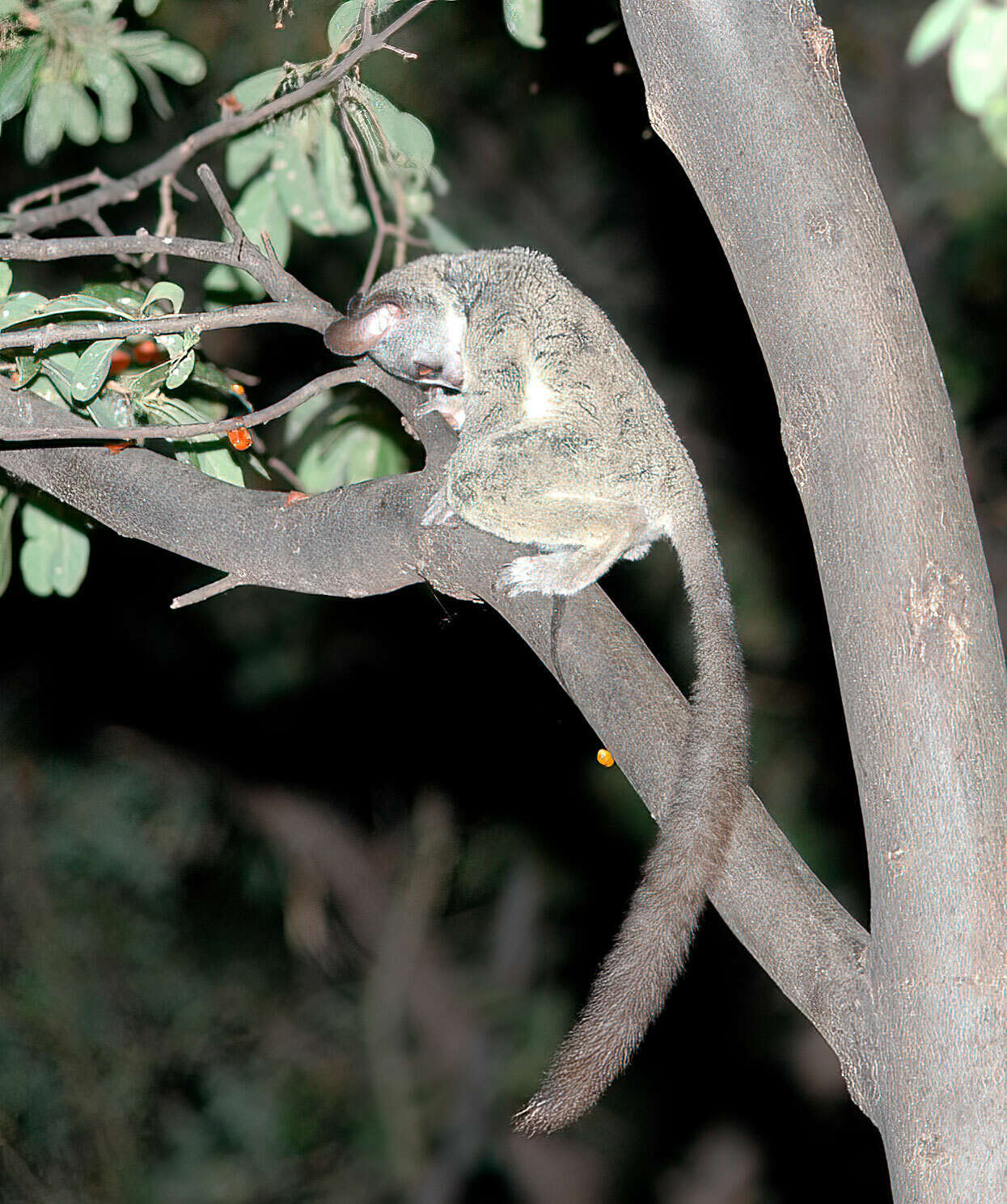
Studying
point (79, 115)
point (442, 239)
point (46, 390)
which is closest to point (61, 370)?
point (46, 390)

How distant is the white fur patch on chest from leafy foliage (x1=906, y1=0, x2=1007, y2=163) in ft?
5.76

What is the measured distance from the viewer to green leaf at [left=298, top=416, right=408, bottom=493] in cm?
362

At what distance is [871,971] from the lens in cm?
173

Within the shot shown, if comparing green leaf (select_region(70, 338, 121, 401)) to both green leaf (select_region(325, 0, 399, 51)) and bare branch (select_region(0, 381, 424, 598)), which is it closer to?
bare branch (select_region(0, 381, 424, 598))

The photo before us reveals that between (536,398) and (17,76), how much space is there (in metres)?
1.53

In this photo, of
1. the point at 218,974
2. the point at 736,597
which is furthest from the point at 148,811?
the point at 736,597

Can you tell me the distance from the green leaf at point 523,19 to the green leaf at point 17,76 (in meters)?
1.21

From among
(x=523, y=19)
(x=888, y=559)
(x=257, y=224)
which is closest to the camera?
(x=888, y=559)

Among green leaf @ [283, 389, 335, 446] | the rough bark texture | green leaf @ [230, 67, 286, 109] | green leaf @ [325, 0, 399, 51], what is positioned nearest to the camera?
the rough bark texture

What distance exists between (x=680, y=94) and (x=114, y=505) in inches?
60.2

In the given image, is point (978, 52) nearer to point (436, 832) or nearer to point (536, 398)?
point (536, 398)

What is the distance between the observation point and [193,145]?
2.94 metres

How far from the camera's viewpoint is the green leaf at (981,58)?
110cm

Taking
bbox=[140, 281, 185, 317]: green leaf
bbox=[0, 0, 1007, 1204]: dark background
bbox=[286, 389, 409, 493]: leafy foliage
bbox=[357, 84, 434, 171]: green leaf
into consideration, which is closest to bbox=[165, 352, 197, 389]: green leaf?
bbox=[140, 281, 185, 317]: green leaf
